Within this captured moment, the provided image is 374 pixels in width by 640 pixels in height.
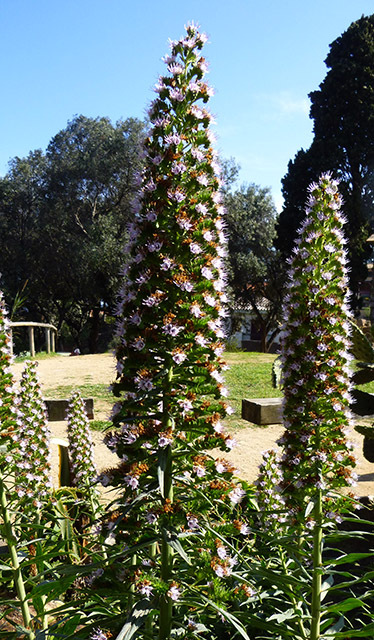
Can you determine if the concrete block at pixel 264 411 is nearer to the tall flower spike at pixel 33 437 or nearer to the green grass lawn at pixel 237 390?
the tall flower spike at pixel 33 437

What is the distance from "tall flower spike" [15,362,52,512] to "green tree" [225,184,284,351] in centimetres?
2512

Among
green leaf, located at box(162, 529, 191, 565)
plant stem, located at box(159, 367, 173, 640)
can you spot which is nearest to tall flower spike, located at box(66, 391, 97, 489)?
plant stem, located at box(159, 367, 173, 640)

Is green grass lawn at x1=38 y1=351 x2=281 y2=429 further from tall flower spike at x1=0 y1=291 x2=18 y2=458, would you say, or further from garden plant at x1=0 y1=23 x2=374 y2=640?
garden plant at x1=0 y1=23 x2=374 y2=640

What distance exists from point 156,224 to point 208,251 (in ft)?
0.67

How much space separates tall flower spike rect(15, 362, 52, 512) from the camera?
112 inches

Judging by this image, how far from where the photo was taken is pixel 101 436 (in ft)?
25.7

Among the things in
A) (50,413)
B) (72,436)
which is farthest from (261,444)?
(72,436)

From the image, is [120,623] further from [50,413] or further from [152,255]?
[50,413]

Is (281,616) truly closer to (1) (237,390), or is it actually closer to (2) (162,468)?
(2) (162,468)

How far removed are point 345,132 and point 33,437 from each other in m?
24.0

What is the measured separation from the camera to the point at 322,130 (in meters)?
24.5

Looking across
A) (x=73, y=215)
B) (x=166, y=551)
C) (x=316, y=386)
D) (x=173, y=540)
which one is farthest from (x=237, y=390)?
(x=73, y=215)

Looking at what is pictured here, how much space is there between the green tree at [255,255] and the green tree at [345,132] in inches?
146

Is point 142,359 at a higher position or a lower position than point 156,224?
lower
